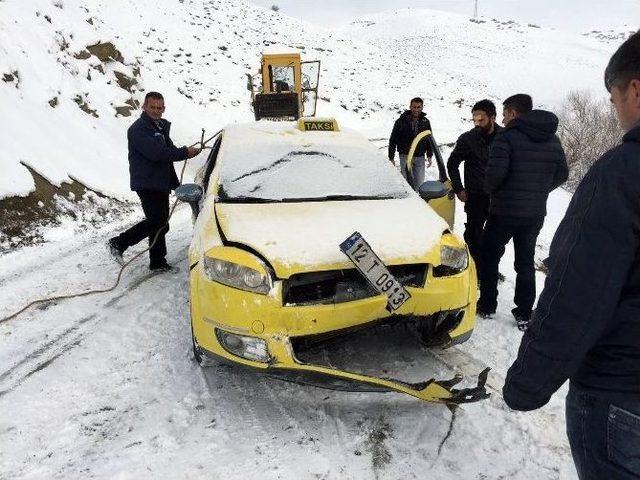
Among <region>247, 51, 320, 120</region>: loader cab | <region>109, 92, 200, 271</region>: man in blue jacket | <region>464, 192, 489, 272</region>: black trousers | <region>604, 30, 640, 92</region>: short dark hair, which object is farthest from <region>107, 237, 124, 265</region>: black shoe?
<region>247, 51, 320, 120</region>: loader cab

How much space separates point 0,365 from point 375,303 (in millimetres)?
2701

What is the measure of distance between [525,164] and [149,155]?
11.8 ft

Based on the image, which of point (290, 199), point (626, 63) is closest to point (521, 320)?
point (290, 199)

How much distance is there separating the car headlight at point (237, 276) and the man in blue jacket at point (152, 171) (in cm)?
254

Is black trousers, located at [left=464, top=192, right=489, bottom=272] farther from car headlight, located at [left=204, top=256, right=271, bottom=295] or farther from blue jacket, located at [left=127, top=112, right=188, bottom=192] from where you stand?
blue jacket, located at [left=127, top=112, right=188, bottom=192]

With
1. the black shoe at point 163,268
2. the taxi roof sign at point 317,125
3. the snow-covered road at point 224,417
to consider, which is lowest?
the black shoe at point 163,268

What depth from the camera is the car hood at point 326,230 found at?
110 inches

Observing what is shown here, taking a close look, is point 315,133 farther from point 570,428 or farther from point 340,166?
point 570,428

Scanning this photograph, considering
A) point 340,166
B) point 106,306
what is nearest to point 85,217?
point 106,306

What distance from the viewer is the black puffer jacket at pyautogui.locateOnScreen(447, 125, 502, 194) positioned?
4.59 m

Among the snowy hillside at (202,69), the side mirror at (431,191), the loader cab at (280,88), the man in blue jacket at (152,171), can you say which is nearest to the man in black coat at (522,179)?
the side mirror at (431,191)

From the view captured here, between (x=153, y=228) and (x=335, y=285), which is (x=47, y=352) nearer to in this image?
(x=153, y=228)

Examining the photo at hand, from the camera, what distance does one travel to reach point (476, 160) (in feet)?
15.1

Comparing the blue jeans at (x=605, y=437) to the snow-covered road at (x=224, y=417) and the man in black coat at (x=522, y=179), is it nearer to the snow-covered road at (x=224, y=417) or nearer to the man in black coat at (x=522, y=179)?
the snow-covered road at (x=224, y=417)
